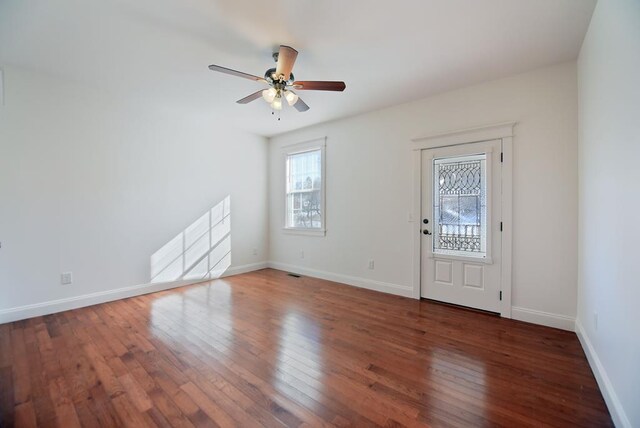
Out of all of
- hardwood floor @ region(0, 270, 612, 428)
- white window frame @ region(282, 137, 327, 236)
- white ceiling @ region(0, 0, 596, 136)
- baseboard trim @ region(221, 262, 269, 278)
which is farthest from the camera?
baseboard trim @ region(221, 262, 269, 278)

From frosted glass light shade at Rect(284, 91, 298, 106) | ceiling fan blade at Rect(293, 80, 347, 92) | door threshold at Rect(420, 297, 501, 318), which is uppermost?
ceiling fan blade at Rect(293, 80, 347, 92)

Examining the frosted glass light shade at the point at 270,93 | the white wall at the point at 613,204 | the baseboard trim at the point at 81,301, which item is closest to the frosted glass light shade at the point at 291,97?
the frosted glass light shade at the point at 270,93

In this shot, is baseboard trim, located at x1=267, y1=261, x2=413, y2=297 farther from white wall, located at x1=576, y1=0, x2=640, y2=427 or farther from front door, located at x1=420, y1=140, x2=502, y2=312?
white wall, located at x1=576, y1=0, x2=640, y2=427

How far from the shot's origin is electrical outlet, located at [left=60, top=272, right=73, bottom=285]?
3.27m

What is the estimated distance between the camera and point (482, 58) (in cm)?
272

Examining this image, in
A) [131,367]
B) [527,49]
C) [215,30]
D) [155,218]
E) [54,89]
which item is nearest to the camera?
[131,367]

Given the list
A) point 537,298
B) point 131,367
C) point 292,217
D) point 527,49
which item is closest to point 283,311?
point 131,367

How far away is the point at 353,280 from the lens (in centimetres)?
441

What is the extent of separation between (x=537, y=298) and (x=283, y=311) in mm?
2826

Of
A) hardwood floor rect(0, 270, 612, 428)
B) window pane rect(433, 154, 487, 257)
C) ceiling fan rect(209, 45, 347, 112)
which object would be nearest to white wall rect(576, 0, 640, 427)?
hardwood floor rect(0, 270, 612, 428)

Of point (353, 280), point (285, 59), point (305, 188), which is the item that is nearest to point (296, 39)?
point (285, 59)

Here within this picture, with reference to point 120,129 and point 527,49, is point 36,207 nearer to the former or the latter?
point 120,129

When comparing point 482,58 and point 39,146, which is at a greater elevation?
point 482,58

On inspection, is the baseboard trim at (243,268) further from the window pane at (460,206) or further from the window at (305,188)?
the window pane at (460,206)
